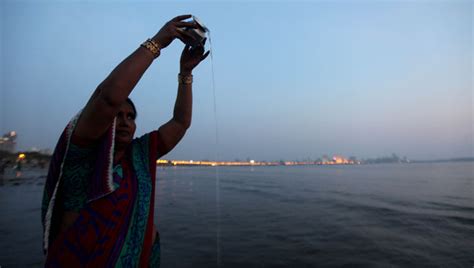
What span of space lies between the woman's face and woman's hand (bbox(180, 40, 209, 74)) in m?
0.46

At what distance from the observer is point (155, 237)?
1.60 metres

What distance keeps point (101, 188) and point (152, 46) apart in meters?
0.69

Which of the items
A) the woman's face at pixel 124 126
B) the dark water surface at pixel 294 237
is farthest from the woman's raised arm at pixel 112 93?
the dark water surface at pixel 294 237

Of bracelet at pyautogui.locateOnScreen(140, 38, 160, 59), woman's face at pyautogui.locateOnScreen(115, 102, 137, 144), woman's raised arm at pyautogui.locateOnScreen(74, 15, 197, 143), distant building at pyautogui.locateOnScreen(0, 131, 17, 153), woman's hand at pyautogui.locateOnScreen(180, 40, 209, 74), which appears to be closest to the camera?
woman's raised arm at pyautogui.locateOnScreen(74, 15, 197, 143)

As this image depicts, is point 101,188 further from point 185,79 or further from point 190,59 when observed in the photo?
point 190,59

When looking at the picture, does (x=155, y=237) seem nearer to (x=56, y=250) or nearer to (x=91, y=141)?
(x=56, y=250)

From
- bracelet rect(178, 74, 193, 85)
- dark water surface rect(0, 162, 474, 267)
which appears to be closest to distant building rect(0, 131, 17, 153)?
dark water surface rect(0, 162, 474, 267)

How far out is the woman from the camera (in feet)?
3.41

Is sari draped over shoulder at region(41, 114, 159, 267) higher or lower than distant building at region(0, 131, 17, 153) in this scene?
lower

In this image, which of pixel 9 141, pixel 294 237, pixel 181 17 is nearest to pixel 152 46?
pixel 181 17

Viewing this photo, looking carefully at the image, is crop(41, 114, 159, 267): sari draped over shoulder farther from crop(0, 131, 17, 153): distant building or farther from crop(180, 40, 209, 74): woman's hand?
crop(0, 131, 17, 153): distant building

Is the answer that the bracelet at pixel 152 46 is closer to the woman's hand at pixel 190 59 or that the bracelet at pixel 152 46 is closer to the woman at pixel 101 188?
the woman at pixel 101 188

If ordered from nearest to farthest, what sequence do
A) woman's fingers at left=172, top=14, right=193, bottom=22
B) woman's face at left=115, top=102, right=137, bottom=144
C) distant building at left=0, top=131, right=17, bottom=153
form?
woman's fingers at left=172, top=14, right=193, bottom=22 < woman's face at left=115, top=102, right=137, bottom=144 < distant building at left=0, top=131, right=17, bottom=153

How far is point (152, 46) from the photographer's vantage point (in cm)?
114
